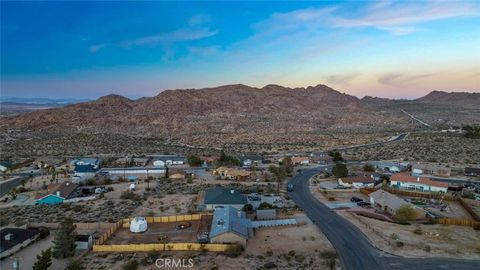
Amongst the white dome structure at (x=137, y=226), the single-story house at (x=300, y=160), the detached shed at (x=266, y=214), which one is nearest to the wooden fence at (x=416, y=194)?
the detached shed at (x=266, y=214)

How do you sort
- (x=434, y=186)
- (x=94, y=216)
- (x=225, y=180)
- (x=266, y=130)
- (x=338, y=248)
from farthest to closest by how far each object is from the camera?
1. (x=266, y=130)
2. (x=225, y=180)
3. (x=434, y=186)
4. (x=94, y=216)
5. (x=338, y=248)

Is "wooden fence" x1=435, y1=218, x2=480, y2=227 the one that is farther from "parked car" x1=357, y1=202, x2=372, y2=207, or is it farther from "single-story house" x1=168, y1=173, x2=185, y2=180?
"single-story house" x1=168, y1=173, x2=185, y2=180

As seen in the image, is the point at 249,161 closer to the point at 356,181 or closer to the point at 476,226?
the point at 356,181

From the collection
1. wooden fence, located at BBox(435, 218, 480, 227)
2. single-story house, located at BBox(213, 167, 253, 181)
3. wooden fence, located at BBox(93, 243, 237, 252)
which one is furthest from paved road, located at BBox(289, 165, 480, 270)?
single-story house, located at BBox(213, 167, 253, 181)

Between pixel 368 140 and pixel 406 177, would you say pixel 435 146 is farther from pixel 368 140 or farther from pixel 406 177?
pixel 406 177

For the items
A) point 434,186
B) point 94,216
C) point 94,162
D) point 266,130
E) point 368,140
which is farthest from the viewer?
point 266,130

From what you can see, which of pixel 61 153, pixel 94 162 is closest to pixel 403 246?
pixel 94 162
